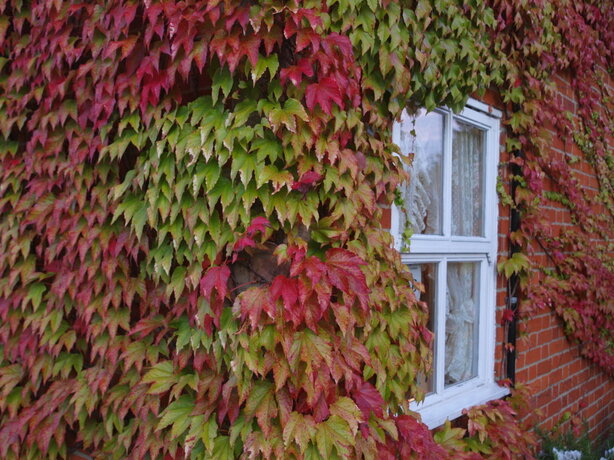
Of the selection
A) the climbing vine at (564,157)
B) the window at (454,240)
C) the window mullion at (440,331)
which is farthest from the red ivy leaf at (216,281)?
the climbing vine at (564,157)

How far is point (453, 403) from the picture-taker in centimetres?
268

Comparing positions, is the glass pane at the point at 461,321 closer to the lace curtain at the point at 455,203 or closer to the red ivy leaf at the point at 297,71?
the lace curtain at the point at 455,203

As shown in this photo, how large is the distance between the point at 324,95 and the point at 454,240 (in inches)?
51.9

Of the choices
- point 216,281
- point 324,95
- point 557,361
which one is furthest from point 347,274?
point 557,361

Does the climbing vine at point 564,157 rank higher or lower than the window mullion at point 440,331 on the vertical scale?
higher

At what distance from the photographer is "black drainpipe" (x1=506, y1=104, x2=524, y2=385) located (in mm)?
3100

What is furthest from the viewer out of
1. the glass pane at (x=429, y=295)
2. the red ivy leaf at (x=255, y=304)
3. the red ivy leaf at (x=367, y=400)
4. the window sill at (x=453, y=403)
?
the glass pane at (x=429, y=295)

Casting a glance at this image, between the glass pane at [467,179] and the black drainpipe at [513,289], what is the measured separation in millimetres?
246

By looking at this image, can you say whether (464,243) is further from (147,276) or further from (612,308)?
(612,308)

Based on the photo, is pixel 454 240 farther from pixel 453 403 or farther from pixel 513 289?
pixel 453 403

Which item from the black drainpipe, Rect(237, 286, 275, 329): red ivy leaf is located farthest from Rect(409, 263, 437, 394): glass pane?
Rect(237, 286, 275, 329): red ivy leaf

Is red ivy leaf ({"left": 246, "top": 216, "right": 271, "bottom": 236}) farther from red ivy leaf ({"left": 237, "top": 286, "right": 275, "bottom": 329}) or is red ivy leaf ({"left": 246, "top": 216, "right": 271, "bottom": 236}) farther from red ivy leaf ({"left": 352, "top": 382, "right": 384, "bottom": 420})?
red ivy leaf ({"left": 352, "top": 382, "right": 384, "bottom": 420})

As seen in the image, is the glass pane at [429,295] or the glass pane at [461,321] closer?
the glass pane at [429,295]

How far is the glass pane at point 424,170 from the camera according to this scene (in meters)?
2.51
